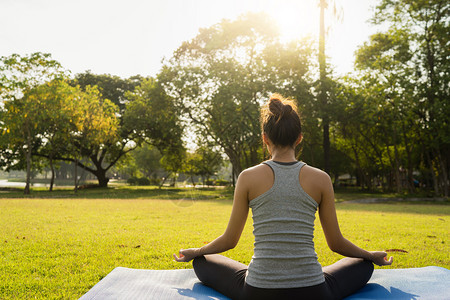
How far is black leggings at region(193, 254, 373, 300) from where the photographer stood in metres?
2.71

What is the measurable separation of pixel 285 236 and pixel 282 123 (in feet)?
2.59

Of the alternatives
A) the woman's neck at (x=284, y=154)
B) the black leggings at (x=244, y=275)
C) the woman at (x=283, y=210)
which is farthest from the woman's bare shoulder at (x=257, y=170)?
the black leggings at (x=244, y=275)

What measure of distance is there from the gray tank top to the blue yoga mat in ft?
A: 2.85

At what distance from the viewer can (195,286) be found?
3.52 meters

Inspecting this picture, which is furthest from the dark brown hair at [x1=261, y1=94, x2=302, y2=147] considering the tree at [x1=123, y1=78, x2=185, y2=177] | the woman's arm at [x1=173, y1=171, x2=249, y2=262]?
the tree at [x1=123, y1=78, x2=185, y2=177]

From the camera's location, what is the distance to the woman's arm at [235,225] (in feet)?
8.61

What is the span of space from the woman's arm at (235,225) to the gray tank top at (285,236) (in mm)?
153

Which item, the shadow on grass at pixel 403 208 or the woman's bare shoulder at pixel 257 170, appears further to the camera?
the shadow on grass at pixel 403 208

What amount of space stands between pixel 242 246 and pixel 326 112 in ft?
58.6

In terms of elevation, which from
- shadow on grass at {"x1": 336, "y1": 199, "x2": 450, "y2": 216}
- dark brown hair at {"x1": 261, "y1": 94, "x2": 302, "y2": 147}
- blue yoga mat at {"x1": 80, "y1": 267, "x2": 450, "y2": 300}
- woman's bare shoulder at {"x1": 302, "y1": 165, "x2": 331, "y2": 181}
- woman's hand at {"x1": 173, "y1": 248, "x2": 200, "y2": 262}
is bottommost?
shadow on grass at {"x1": 336, "y1": 199, "x2": 450, "y2": 216}

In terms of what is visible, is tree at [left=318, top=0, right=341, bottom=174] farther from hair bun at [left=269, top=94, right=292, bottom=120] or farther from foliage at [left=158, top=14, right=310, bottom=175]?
hair bun at [left=269, top=94, right=292, bottom=120]

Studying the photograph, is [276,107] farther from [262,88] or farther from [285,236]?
[262,88]

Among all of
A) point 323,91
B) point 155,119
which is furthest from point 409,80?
point 155,119

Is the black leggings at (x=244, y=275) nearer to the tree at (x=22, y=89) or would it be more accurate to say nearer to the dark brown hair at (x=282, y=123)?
A: the dark brown hair at (x=282, y=123)
